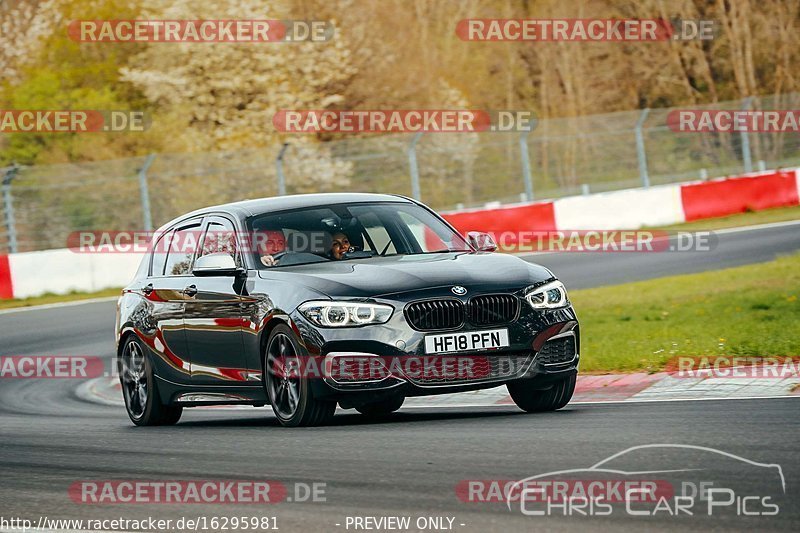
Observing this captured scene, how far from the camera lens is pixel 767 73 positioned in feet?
160

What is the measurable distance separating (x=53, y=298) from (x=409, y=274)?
17.7m

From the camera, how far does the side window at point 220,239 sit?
1032 centimetres

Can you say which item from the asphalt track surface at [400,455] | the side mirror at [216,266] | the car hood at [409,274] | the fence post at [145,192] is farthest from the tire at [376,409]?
the fence post at [145,192]

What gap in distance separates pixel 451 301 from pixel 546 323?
0.70 m

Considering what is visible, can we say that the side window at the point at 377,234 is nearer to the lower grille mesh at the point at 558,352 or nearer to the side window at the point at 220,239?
the side window at the point at 220,239

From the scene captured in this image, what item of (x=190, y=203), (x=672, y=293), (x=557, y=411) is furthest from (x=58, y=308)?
(x=557, y=411)

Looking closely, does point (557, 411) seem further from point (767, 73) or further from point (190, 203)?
point (767, 73)

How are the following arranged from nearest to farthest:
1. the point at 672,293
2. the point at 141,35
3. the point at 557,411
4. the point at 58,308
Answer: the point at 557,411, the point at 672,293, the point at 58,308, the point at 141,35

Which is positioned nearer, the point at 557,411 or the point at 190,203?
the point at 557,411

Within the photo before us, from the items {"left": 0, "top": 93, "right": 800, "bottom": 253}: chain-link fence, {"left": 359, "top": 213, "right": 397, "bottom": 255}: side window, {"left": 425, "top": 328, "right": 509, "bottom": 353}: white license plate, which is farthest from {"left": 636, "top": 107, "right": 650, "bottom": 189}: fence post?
{"left": 425, "top": 328, "right": 509, "bottom": 353}: white license plate

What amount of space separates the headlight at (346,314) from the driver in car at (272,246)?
3.51 feet

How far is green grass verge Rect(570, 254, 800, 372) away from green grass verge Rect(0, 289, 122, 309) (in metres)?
9.90

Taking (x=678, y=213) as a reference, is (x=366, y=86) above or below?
above

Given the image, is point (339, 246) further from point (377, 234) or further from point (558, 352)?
point (558, 352)
